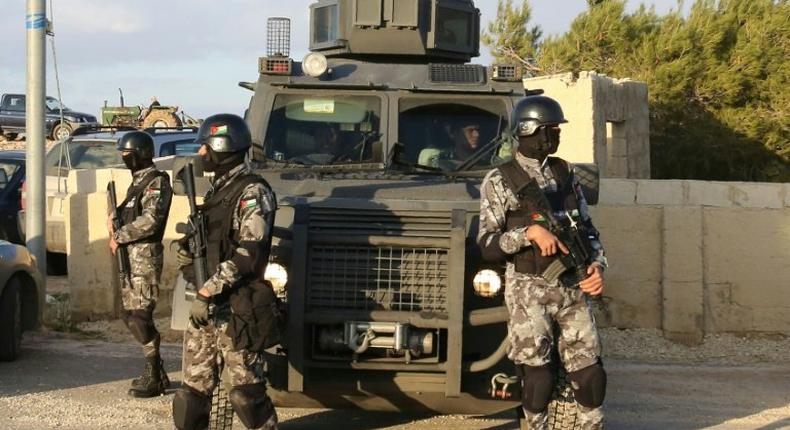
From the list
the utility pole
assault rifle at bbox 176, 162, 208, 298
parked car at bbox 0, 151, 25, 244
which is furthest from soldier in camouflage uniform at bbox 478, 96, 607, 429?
parked car at bbox 0, 151, 25, 244

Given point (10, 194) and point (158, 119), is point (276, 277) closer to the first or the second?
point (10, 194)

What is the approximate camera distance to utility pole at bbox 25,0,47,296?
10.3 meters

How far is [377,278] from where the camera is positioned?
5789 mm

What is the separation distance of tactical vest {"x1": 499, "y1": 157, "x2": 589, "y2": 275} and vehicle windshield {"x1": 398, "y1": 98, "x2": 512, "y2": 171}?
1.52 m

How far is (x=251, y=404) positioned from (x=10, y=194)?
10182 mm

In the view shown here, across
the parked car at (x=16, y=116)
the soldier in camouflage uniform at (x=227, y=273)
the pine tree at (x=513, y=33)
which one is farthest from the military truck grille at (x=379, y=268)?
the parked car at (x=16, y=116)

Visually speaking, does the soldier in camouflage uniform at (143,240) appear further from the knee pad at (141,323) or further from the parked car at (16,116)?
the parked car at (16,116)

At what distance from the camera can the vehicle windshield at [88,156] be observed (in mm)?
14086

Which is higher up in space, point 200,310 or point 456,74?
point 456,74

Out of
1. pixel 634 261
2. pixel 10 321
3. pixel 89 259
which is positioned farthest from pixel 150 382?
pixel 634 261

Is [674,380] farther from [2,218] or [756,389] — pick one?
[2,218]

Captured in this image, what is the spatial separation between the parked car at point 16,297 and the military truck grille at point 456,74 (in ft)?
11.3

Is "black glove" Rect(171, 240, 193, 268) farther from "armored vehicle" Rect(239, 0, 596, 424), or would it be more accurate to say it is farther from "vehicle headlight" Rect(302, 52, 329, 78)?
"vehicle headlight" Rect(302, 52, 329, 78)

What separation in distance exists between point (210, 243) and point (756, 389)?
4689 mm
